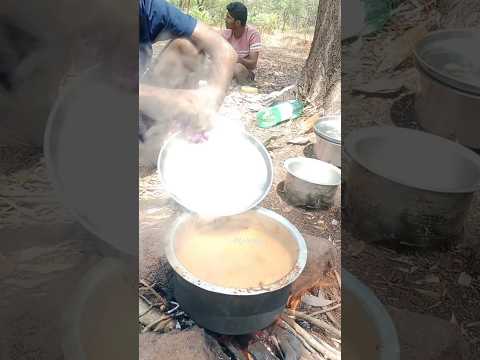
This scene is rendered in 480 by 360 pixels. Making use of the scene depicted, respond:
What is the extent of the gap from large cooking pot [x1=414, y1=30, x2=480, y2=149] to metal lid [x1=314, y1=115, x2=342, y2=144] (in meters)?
1.13

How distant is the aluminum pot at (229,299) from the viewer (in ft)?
4.54

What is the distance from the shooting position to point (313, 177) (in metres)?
2.70

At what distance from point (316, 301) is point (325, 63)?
231 centimetres

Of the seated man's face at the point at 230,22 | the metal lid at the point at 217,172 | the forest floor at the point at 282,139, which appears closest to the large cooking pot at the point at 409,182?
the metal lid at the point at 217,172

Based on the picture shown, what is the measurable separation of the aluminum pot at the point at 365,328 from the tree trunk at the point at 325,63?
7.42 feet

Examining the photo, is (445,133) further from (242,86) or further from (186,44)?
(242,86)

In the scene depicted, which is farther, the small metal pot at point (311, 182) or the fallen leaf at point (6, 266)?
the small metal pot at point (311, 182)

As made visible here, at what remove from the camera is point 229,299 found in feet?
4.54

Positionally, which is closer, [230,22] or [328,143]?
[328,143]

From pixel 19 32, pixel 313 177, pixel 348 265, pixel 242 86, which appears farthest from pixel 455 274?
pixel 242 86

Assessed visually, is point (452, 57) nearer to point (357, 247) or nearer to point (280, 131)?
point (357, 247)

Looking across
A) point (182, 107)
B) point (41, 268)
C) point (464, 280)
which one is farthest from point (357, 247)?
point (41, 268)

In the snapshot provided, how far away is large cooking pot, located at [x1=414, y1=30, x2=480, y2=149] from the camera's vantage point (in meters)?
1.49

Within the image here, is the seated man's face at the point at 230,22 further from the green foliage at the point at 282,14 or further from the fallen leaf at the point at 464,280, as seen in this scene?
the fallen leaf at the point at 464,280
